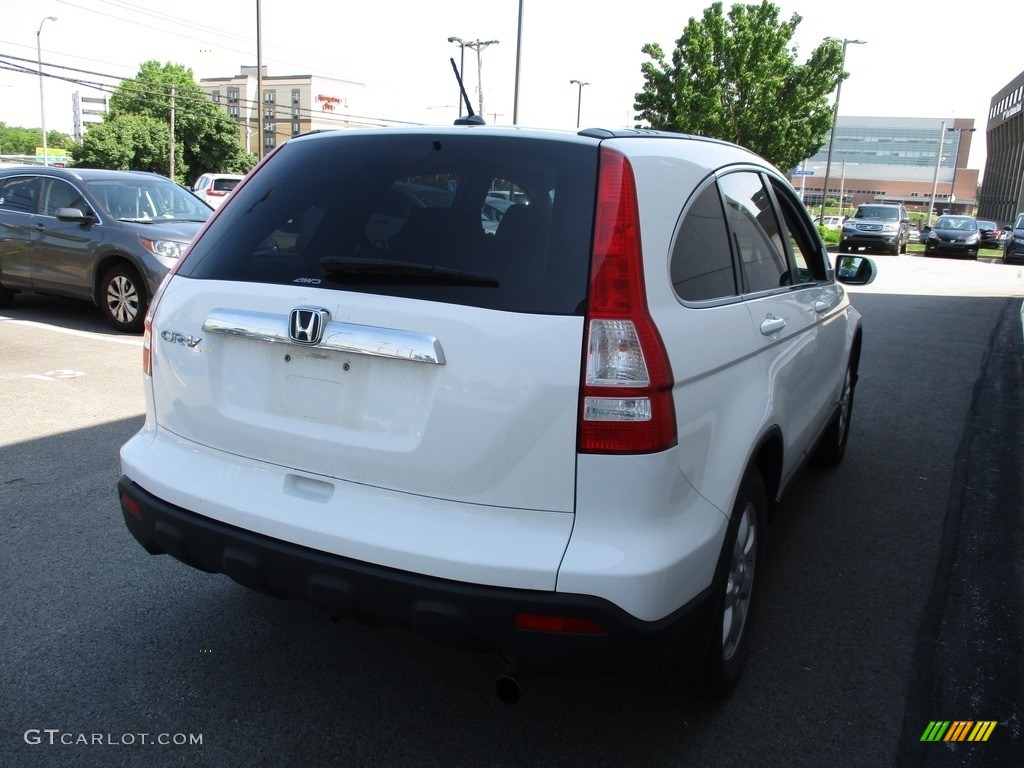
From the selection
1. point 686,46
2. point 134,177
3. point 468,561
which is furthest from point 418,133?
point 686,46

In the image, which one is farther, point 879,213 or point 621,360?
point 879,213

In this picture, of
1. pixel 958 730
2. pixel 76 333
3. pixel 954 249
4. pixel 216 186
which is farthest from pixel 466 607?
pixel 954 249

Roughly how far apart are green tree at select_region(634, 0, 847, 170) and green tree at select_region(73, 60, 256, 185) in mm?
38803

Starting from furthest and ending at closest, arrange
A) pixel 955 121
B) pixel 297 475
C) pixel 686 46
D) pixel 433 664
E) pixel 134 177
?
1. pixel 955 121
2. pixel 686 46
3. pixel 134 177
4. pixel 433 664
5. pixel 297 475

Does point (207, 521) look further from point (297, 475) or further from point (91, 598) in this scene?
point (91, 598)

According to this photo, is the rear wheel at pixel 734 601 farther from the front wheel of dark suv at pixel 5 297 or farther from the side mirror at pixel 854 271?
the front wheel of dark suv at pixel 5 297

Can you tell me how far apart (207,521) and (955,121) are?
167044 mm

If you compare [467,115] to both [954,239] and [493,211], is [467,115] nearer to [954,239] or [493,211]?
[493,211]

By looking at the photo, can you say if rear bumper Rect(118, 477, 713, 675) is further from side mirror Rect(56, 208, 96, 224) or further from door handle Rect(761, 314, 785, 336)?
side mirror Rect(56, 208, 96, 224)

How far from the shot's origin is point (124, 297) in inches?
362

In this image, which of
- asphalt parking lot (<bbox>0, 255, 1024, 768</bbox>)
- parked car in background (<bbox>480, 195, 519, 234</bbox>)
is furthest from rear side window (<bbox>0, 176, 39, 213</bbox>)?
parked car in background (<bbox>480, 195, 519, 234</bbox>)

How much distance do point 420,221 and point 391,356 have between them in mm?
440

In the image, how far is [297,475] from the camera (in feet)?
7.95

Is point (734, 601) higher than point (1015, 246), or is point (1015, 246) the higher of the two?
point (1015, 246)
